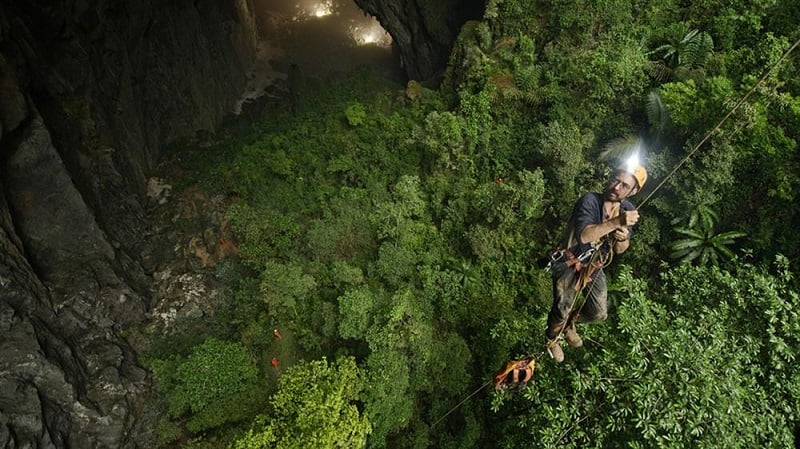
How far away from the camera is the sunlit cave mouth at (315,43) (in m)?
19.9

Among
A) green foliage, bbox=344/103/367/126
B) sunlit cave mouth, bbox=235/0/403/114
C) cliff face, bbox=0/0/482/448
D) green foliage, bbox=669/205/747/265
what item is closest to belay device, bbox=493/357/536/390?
green foliage, bbox=669/205/747/265

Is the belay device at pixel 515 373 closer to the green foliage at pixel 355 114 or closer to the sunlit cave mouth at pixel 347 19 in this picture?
the green foliage at pixel 355 114

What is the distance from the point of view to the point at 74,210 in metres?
9.63

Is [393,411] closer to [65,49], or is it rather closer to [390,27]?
[65,49]

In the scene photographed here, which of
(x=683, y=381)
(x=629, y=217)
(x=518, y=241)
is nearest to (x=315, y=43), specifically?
(x=518, y=241)

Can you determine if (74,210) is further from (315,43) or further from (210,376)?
(315,43)

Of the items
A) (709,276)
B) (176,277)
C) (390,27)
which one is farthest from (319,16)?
(709,276)

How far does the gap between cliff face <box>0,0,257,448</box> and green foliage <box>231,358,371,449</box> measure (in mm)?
3906

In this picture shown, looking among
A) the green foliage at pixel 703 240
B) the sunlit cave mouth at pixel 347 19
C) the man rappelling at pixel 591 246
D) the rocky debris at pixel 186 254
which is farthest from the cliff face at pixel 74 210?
the green foliage at pixel 703 240

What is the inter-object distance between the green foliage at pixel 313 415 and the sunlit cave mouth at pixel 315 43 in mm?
13659

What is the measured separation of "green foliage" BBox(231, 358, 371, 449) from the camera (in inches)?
274

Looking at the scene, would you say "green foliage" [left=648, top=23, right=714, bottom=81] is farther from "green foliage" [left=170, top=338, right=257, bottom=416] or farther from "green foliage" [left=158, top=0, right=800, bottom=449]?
"green foliage" [left=170, top=338, right=257, bottom=416]

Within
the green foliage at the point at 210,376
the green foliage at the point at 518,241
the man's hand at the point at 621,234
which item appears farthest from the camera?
the green foliage at the point at 210,376

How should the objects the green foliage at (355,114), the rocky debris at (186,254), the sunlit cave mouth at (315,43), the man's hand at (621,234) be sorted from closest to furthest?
the man's hand at (621,234)
the rocky debris at (186,254)
the green foliage at (355,114)
the sunlit cave mouth at (315,43)
